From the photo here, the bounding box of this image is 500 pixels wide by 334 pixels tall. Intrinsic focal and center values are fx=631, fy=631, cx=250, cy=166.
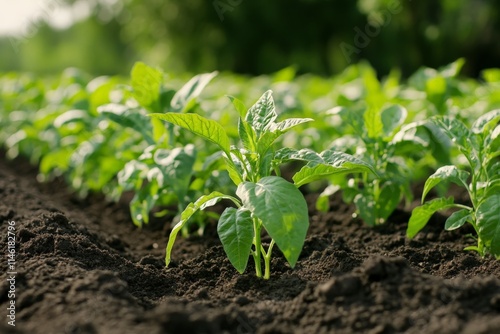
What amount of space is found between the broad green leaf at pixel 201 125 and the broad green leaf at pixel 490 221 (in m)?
1.19

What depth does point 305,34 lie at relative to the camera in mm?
24953

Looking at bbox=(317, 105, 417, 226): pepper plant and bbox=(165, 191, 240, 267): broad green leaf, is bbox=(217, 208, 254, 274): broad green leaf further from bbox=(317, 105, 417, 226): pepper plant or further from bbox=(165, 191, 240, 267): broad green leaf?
bbox=(317, 105, 417, 226): pepper plant

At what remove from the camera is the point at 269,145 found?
276cm

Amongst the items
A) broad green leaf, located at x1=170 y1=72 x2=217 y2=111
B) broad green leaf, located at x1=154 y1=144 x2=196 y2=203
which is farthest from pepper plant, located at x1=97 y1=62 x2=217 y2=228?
broad green leaf, located at x1=154 y1=144 x2=196 y2=203

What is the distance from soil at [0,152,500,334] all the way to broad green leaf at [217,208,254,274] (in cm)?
15

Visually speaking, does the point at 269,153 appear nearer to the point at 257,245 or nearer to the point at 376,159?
the point at 257,245

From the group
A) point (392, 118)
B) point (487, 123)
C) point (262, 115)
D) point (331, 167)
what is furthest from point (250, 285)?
point (392, 118)

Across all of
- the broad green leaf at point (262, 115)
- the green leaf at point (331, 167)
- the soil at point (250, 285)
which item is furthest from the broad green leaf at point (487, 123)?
Answer: the broad green leaf at point (262, 115)

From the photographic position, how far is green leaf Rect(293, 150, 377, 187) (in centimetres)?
260

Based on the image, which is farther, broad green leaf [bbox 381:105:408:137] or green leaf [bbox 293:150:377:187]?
broad green leaf [bbox 381:105:408:137]

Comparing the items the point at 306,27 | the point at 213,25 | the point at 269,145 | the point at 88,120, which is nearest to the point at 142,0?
the point at 213,25

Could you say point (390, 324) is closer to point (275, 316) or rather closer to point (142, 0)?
point (275, 316)

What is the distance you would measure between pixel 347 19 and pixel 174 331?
921 inches

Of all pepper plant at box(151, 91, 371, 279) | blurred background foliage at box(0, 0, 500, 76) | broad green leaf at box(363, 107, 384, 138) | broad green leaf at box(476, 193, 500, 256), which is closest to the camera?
pepper plant at box(151, 91, 371, 279)
